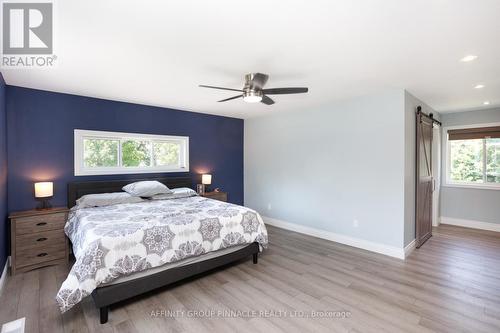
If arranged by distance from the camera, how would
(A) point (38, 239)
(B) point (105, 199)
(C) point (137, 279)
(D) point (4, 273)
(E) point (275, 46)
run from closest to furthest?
1. (E) point (275, 46)
2. (C) point (137, 279)
3. (D) point (4, 273)
4. (A) point (38, 239)
5. (B) point (105, 199)

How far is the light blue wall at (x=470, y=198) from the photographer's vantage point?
5.04 m

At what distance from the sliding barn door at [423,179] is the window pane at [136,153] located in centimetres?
483

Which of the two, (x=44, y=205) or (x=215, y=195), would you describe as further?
(x=215, y=195)

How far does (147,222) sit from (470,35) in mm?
3593

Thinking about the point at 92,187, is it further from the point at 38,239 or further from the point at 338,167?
the point at 338,167

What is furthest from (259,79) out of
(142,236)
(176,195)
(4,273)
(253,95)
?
(4,273)

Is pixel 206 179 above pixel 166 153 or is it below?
below

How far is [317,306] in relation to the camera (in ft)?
8.34

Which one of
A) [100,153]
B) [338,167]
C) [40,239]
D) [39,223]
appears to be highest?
[100,153]

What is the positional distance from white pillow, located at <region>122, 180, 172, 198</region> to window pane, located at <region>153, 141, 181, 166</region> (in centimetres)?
76

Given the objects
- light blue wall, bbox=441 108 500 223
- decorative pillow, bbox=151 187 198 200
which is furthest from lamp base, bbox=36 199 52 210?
light blue wall, bbox=441 108 500 223

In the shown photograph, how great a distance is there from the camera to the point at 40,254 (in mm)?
3340

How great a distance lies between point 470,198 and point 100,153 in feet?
24.5

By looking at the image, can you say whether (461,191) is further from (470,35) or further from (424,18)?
(424,18)
